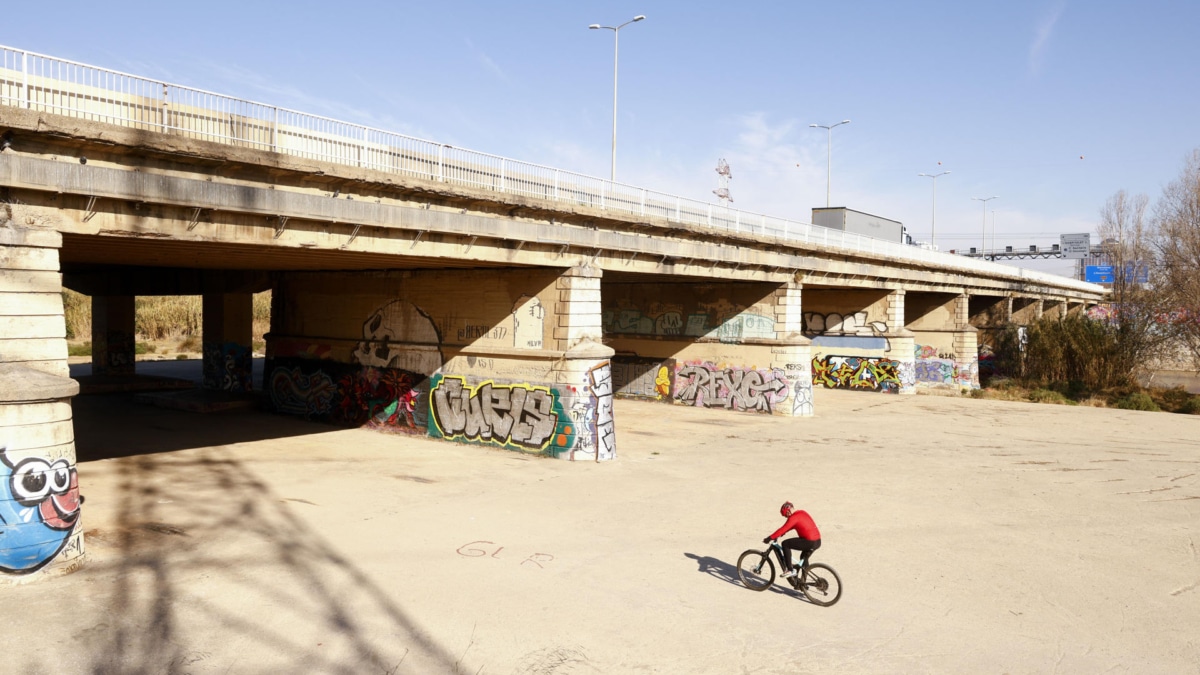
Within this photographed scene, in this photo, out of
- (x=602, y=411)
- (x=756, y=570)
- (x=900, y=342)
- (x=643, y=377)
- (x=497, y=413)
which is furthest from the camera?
(x=900, y=342)

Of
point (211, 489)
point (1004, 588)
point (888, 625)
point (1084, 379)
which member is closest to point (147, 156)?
point (211, 489)

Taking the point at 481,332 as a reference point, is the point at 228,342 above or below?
below

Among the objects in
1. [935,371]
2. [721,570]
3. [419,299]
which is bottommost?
[721,570]

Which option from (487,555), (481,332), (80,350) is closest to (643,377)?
(481,332)

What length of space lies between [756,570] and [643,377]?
24.6m

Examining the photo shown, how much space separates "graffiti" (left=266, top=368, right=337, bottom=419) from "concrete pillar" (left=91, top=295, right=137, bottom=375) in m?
12.4

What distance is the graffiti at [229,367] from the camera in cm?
3247

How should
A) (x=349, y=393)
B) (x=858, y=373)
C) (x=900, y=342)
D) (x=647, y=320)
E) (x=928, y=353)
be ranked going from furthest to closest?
(x=928, y=353)
(x=858, y=373)
(x=900, y=342)
(x=647, y=320)
(x=349, y=393)

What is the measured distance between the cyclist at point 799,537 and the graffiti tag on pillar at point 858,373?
111 feet

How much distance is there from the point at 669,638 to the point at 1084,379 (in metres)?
43.8

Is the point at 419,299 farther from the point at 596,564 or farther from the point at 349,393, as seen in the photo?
the point at 596,564

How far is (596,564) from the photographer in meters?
12.6

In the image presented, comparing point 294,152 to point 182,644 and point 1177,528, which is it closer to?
point 182,644

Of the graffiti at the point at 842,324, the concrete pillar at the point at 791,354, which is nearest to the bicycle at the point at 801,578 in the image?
the concrete pillar at the point at 791,354
